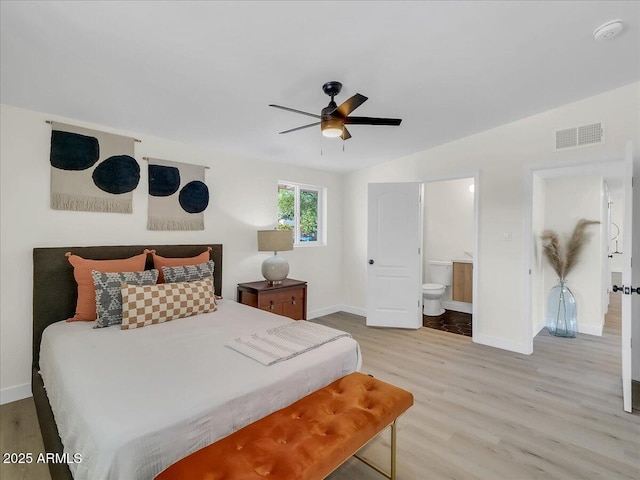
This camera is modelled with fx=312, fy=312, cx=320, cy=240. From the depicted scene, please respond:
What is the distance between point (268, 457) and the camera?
121cm

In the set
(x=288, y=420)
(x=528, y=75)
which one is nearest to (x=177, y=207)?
(x=288, y=420)

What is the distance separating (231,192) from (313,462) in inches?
127

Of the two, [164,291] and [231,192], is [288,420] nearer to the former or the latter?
[164,291]

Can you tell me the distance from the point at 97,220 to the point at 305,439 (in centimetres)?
274

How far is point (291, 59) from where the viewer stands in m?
2.14

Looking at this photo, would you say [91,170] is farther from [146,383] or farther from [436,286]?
[436,286]

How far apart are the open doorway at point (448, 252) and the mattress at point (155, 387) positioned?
331cm

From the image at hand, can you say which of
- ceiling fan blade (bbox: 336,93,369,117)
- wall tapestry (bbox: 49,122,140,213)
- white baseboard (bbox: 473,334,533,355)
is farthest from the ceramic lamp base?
white baseboard (bbox: 473,334,533,355)

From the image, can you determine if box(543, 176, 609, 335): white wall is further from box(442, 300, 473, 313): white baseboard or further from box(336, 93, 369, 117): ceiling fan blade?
box(336, 93, 369, 117): ceiling fan blade

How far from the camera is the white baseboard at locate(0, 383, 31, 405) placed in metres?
2.46

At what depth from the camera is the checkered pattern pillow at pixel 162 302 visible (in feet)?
7.73

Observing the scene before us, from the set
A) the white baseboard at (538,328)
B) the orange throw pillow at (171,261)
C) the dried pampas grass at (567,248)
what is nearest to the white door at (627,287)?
the white baseboard at (538,328)

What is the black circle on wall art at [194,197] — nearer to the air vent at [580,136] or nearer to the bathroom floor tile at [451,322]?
the bathroom floor tile at [451,322]

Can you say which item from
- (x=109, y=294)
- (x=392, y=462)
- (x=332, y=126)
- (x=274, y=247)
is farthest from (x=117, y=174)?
(x=392, y=462)
